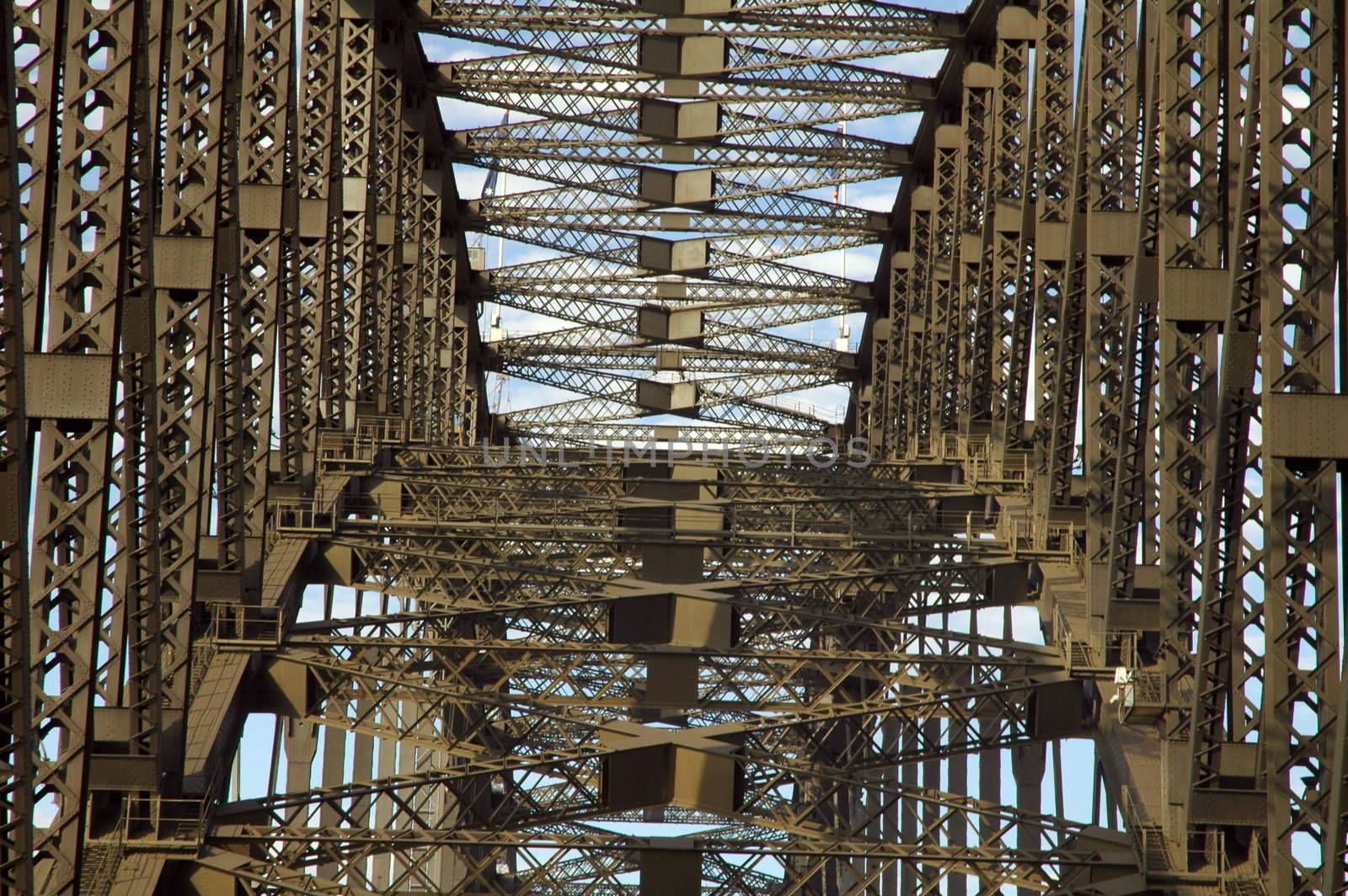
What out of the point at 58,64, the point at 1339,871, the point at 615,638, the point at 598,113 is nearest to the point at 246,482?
the point at 615,638

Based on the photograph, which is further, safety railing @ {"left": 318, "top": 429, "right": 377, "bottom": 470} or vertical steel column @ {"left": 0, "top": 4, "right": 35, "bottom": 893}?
safety railing @ {"left": 318, "top": 429, "right": 377, "bottom": 470}

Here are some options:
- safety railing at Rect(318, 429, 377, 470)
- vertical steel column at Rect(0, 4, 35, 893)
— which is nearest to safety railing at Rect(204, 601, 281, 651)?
safety railing at Rect(318, 429, 377, 470)

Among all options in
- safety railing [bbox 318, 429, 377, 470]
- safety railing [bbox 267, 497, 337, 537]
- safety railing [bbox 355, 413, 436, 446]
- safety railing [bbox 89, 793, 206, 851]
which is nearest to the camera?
safety railing [bbox 89, 793, 206, 851]

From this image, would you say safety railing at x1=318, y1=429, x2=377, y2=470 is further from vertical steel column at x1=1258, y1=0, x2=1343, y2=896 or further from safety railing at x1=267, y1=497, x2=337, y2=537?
vertical steel column at x1=1258, y1=0, x2=1343, y2=896

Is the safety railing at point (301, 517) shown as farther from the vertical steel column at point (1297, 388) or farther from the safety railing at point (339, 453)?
the vertical steel column at point (1297, 388)

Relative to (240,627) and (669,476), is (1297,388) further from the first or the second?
(669,476)

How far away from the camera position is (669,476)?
42688 mm

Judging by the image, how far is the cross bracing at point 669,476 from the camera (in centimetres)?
1989

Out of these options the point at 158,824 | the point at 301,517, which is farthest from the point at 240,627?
the point at 301,517

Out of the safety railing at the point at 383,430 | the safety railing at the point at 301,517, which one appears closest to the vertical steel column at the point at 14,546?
the safety railing at the point at 301,517

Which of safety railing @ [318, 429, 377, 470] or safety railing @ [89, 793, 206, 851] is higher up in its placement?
safety railing @ [318, 429, 377, 470]

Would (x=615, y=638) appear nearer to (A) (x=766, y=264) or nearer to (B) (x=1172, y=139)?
(B) (x=1172, y=139)

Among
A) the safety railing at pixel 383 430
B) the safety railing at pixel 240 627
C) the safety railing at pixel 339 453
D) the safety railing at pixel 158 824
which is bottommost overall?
the safety railing at pixel 158 824

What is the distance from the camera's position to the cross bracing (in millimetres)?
19891
